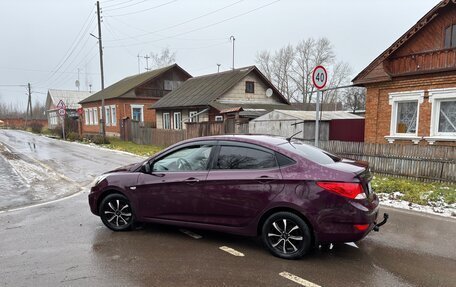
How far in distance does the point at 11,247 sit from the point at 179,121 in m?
23.6

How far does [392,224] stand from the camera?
601cm

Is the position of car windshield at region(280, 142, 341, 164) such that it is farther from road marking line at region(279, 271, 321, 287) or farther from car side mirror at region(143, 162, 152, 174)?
car side mirror at region(143, 162, 152, 174)

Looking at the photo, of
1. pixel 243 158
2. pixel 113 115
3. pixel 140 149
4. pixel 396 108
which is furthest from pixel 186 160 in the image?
pixel 113 115

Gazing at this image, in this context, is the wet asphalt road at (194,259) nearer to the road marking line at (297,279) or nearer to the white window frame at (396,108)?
the road marking line at (297,279)

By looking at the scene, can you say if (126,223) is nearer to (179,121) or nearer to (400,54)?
(400,54)

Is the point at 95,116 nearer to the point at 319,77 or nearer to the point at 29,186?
the point at 29,186

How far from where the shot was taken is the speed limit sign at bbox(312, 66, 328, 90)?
27.5ft

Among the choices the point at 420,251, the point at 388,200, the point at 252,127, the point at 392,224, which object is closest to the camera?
the point at 420,251

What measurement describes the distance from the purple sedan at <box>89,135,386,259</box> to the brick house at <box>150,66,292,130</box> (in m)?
17.6

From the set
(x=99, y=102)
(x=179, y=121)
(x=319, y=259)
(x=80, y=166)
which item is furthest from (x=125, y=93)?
(x=319, y=259)

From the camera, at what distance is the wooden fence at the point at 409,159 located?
30.3 ft

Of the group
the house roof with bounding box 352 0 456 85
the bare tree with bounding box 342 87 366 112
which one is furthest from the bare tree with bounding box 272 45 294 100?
the house roof with bounding box 352 0 456 85

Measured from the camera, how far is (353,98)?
166 feet

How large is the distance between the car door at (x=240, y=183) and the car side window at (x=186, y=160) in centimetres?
20
